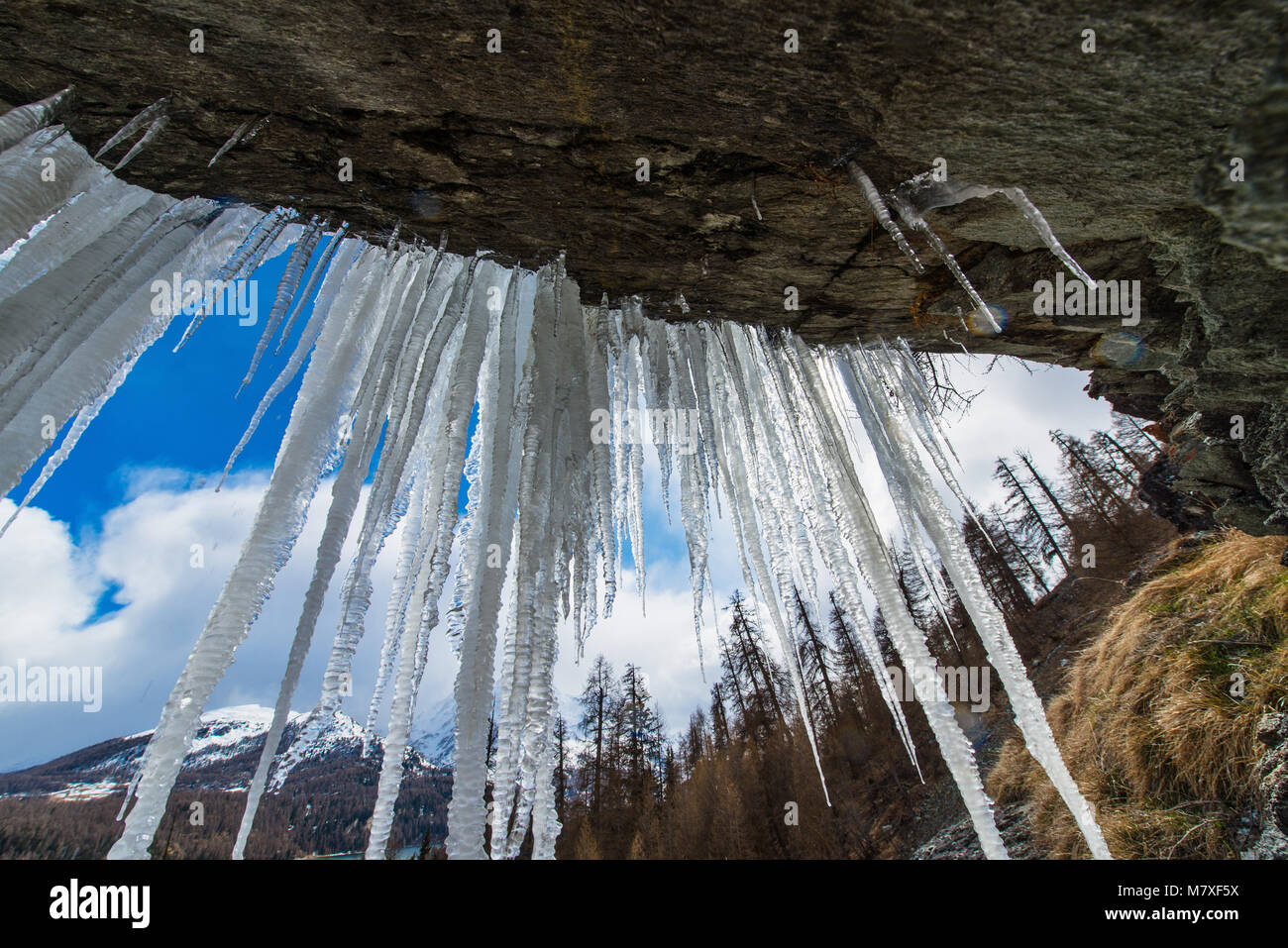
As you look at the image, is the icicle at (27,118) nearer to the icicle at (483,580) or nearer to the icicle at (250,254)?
the icicle at (250,254)

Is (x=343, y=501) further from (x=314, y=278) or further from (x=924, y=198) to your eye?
(x=924, y=198)

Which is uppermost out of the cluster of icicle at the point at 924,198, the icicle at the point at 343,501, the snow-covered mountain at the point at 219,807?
the cluster of icicle at the point at 924,198

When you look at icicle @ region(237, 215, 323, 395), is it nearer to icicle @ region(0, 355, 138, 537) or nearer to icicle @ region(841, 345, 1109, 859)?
icicle @ region(0, 355, 138, 537)

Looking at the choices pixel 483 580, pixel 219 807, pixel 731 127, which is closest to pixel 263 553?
pixel 483 580

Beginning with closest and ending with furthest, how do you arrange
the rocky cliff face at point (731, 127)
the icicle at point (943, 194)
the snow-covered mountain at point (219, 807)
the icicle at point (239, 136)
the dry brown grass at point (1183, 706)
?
1. the rocky cliff face at point (731, 127)
2. the icicle at point (239, 136)
3. the icicle at point (943, 194)
4. the dry brown grass at point (1183, 706)
5. the snow-covered mountain at point (219, 807)

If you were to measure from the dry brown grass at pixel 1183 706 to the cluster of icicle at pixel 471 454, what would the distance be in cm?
518

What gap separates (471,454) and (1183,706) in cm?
785

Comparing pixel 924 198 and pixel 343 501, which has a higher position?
pixel 924 198

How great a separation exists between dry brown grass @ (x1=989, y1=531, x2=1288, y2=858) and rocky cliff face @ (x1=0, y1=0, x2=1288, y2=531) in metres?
4.52

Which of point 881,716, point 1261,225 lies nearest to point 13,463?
point 1261,225

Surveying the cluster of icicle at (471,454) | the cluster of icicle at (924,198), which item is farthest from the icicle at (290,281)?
the cluster of icicle at (924,198)

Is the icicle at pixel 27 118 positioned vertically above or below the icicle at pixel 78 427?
above

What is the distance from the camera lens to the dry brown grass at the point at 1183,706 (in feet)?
17.3

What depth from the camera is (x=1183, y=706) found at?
5.98 meters
